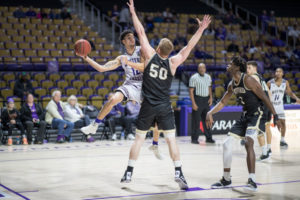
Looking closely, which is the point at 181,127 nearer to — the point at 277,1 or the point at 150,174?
the point at 150,174

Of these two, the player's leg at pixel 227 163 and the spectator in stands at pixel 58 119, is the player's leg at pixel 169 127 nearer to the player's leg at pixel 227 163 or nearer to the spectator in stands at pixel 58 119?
the player's leg at pixel 227 163

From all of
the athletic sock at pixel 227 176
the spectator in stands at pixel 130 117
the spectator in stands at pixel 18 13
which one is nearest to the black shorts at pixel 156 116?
the athletic sock at pixel 227 176

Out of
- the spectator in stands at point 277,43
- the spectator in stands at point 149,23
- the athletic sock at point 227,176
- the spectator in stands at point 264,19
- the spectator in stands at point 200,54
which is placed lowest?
the athletic sock at point 227,176

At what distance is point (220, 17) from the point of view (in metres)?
21.7

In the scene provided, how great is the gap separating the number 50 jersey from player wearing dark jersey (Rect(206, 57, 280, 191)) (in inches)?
33.4

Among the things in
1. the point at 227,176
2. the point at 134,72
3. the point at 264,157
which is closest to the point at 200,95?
the point at 264,157

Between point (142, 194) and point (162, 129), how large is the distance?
35.9 inches

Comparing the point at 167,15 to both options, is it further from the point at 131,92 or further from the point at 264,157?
the point at 131,92

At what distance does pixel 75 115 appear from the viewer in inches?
482

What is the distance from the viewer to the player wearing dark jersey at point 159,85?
611 cm

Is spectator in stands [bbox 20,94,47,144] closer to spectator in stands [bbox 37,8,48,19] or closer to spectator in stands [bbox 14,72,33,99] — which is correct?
spectator in stands [bbox 14,72,33,99]

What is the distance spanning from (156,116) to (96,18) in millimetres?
14193

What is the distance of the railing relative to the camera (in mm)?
18562

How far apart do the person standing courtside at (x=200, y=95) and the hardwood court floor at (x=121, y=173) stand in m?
0.74
